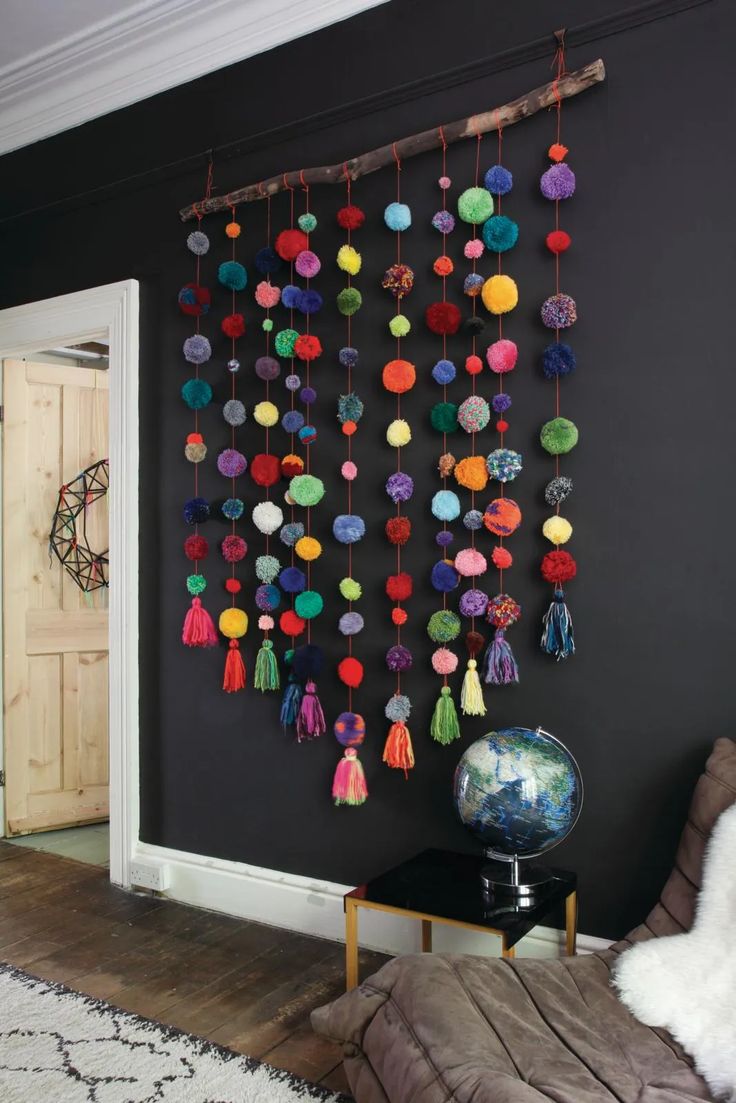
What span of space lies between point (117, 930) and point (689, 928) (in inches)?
73.5

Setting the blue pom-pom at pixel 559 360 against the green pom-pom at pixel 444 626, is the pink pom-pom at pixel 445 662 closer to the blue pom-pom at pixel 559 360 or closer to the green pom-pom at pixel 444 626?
the green pom-pom at pixel 444 626

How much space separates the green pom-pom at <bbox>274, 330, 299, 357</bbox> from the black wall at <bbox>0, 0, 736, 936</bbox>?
0.11 metres

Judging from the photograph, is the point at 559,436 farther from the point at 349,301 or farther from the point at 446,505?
the point at 349,301

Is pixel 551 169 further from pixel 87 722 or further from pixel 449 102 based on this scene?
pixel 87 722

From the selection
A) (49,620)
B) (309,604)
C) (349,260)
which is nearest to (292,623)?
(309,604)

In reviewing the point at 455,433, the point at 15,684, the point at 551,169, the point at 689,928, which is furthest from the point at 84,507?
the point at 689,928

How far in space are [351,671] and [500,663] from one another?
1.64 feet

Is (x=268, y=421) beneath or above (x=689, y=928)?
above

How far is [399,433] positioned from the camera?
2648mm

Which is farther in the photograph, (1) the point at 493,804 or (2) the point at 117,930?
(2) the point at 117,930

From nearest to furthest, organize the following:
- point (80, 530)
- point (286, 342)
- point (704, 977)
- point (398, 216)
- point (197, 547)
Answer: point (704, 977), point (398, 216), point (286, 342), point (197, 547), point (80, 530)

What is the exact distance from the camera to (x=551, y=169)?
2.40 metres

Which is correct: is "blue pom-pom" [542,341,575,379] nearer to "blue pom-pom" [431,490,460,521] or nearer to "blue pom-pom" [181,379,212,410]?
"blue pom-pom" [431,490,460,521]

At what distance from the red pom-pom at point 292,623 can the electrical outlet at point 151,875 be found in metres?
1.03
